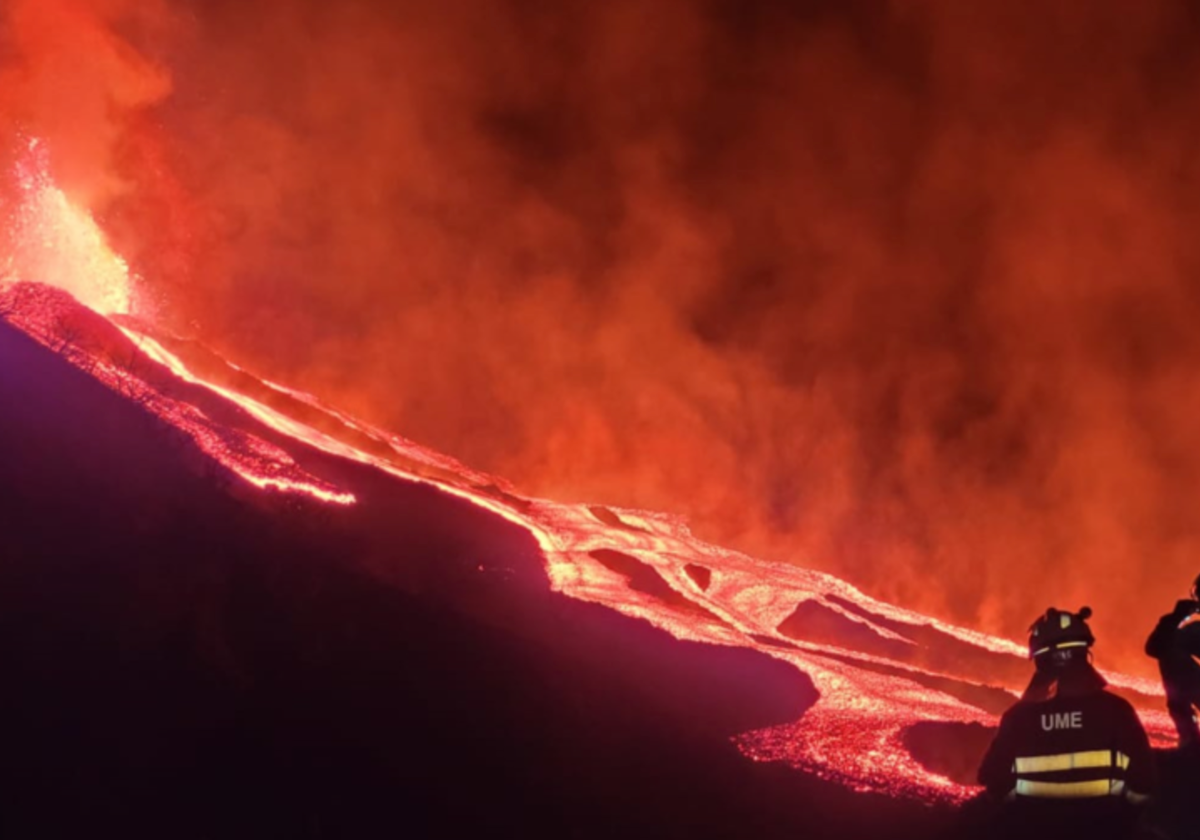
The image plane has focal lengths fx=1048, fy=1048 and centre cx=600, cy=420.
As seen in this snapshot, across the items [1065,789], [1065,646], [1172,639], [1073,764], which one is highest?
[1172,639]

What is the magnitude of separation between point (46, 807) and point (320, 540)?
3139 mm

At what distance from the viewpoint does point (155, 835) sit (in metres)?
5.66

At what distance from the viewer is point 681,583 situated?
11.4m

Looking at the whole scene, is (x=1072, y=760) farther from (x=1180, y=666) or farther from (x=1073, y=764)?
(x=1180, y=666)

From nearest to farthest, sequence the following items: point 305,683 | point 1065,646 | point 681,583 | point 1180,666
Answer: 1. point 1065,646
2. point 1180,666
3. point 305,683
4. point 681,583

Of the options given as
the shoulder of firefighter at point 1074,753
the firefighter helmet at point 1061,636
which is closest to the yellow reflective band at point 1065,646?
the firefighter helmet at point 1061,636

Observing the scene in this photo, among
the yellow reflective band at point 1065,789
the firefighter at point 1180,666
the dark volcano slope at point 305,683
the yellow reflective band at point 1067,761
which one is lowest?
the dark volcano slope at point 305,683

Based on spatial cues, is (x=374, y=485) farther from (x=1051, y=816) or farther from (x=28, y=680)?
(x=1051, y=816)

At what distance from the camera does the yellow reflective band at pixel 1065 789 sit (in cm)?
558

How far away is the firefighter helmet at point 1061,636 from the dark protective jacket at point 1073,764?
0.49 feet

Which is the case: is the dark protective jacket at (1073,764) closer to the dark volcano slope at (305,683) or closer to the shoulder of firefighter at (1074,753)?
the shoulder of firefighter at (1074,753)

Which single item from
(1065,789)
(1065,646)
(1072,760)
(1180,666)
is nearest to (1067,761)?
(1072,760)

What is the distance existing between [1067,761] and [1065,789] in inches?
6.0

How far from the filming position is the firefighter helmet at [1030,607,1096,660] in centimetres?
607
